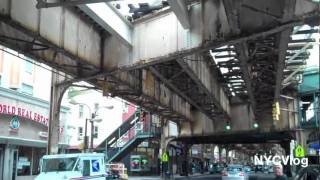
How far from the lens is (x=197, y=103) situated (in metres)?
36.7

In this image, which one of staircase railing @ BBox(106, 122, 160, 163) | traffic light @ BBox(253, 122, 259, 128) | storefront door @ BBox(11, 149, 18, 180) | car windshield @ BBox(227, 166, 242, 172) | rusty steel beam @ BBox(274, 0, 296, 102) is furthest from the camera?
staircase railing @ BBox(106, 122, 160, 163)

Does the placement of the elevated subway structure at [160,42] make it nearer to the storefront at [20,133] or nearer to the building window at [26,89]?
the storefront at [20,133]

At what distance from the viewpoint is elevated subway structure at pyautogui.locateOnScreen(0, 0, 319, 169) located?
15805 mm

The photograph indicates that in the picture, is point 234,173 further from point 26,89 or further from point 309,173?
point 309,173

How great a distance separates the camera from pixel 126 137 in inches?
2298

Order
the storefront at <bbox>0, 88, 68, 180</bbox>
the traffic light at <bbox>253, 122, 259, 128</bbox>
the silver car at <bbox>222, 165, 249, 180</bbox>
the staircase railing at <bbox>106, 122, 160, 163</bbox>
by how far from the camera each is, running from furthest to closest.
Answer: the staircase railing at <bbox>106, 122, 160, 163</bbox> → the traffic light at <bbox>253, 122, 259, 128</bbox> → the silver car at <bbox>222, 165, 249, 180</bbox> → the storefront at <bbox>0, 88, 68, 180</bbox>

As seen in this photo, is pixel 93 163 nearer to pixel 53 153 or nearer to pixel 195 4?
pixel 53 153

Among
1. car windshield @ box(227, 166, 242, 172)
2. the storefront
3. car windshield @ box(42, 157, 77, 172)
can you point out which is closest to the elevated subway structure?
car windshield @ box(42, 157, 77, 172)

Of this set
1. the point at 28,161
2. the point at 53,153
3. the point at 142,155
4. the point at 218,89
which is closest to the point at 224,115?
the point at 218,89

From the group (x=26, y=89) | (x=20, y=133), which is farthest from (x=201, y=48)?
(x=26, y=89)

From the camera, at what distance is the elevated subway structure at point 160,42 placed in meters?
15.8

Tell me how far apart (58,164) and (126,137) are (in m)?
34.5

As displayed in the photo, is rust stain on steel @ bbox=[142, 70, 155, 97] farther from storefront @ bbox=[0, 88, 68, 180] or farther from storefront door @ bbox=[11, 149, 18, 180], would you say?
storefront door @ bbox=[11, 149, 18, 180]

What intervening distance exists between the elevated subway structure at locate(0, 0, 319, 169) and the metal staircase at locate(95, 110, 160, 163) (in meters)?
24.1
